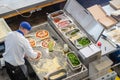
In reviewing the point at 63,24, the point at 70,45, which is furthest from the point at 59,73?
the point at 63,24

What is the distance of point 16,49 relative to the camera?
10.7ft

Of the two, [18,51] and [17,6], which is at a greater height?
[17,6]

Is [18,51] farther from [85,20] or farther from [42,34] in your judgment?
[85,20]

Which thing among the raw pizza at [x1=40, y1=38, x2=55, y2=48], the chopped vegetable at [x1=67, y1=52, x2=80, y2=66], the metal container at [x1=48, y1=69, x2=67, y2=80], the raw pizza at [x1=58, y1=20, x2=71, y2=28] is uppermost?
the raw pizza at [x1=58, y1=20, x2=71, y2=28]

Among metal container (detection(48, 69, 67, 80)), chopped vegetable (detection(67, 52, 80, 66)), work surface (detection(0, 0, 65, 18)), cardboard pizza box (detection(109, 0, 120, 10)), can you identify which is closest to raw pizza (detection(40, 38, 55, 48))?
chopped vegetable (detection(67, 52, 80, 66))

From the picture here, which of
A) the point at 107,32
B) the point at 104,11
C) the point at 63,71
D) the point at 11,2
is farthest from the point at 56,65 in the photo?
the point at 11,2

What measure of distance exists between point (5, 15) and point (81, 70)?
1755 mm

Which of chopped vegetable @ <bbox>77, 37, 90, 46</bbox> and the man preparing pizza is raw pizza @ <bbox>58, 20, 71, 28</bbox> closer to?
chopped vegetable @ <bbox>77, 37, 90, 46</bbox>

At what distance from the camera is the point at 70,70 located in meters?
3.32

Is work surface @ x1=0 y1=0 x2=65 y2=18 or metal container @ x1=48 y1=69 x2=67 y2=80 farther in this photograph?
work surface @ x1=0 y1=0 x2=65 y2=18

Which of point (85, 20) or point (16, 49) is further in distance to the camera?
point (85, 20)

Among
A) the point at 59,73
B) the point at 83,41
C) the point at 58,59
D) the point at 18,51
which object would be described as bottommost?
the point at 59,73

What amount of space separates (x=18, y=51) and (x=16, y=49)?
0.13 feet

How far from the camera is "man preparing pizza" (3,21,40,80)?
10.6ft
